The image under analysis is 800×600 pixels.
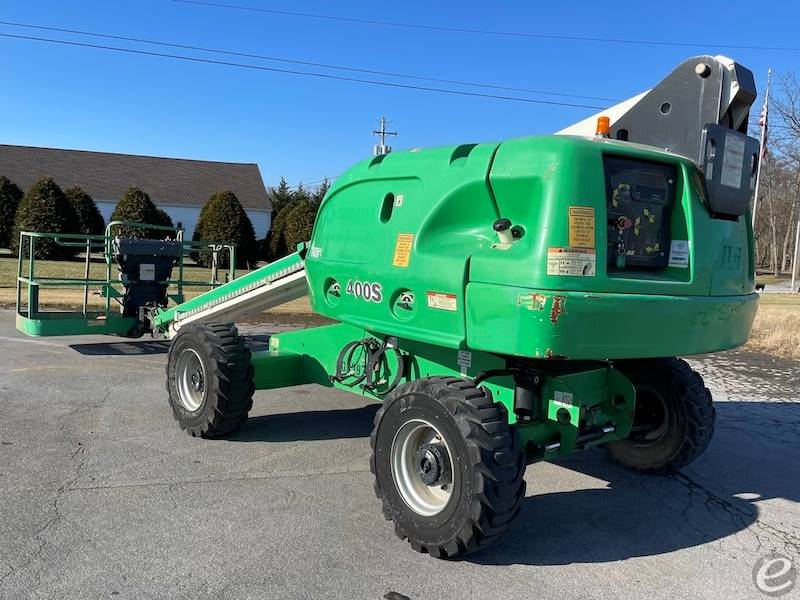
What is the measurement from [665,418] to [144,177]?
45470mm

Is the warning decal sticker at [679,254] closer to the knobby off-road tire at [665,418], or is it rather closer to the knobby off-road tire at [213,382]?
the knobby off-road tire at [665,418]

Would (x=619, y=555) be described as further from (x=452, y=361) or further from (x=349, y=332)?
(x=349, y=332)

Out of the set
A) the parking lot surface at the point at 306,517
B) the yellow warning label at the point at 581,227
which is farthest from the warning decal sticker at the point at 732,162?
the parking lot surface at the point at 306,517

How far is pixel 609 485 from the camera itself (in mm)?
4984

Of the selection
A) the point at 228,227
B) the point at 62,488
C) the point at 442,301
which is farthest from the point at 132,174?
the point at 442,301

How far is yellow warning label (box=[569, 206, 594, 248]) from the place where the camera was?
3439 millimetres

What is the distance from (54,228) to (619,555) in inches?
1144

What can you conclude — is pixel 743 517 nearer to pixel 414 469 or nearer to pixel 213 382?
pixel 414 469

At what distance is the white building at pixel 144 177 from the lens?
42812 mm

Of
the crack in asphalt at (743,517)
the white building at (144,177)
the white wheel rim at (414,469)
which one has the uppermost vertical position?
the white building at (144,177)

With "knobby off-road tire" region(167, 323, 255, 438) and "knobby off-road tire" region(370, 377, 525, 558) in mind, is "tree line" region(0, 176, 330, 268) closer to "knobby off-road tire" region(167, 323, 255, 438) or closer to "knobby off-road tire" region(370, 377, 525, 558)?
"knobby off-road tire" region(167, 323, 255, 438)

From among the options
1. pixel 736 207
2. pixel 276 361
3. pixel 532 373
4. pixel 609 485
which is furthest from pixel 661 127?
pixel 276 361

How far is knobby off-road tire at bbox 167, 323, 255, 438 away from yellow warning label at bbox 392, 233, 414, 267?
6.26ft

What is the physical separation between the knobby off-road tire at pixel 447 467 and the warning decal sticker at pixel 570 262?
31.0 inches
